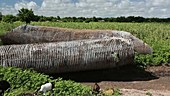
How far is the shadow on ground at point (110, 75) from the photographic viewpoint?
44.5 feet

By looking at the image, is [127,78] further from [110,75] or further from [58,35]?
[58,35]

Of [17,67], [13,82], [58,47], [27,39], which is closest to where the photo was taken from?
[13,82]

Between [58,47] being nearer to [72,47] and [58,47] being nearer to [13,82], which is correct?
[72,47]

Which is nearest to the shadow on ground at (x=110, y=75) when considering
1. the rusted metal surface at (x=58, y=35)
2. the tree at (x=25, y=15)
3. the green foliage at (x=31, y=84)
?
the rusted metal surface at (x=58, y=35)

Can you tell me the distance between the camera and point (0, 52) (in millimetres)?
12391

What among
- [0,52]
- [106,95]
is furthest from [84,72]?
[106,95]

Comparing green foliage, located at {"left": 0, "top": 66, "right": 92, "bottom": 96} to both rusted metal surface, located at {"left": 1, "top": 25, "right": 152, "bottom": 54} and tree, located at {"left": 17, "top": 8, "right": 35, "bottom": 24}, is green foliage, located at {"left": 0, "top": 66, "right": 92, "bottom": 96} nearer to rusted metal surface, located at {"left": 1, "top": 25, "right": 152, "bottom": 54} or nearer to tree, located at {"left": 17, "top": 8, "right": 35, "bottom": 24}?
rusted metal surface, located at {"left": 1, "top": 25, "right": 152, "bottom": 54}

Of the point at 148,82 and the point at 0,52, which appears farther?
the point at 148,82

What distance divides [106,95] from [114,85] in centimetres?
338

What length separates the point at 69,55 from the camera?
511 inches

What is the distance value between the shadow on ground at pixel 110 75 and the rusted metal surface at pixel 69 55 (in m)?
0.45

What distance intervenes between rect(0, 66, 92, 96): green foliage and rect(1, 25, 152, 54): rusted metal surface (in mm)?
6136

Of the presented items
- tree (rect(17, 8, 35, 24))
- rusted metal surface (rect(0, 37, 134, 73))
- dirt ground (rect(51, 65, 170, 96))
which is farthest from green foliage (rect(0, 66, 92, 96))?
tree (rect(17, 8, 35, 24))

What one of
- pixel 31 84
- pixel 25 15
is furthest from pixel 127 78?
pixel 25 15
